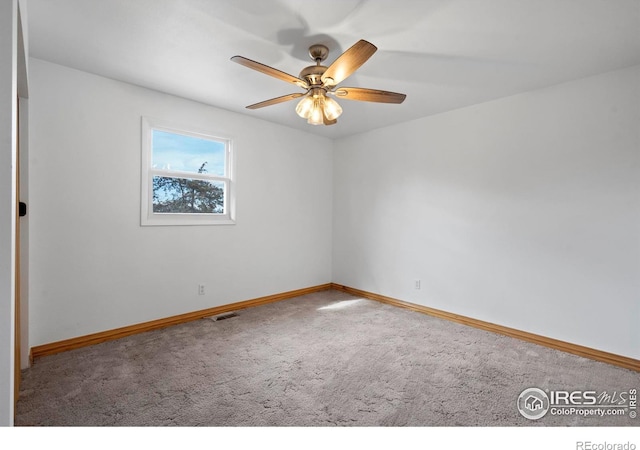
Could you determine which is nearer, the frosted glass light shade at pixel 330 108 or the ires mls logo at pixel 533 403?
Result: the ires mls logo at pixel 533 403

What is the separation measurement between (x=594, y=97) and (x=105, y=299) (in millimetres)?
4807

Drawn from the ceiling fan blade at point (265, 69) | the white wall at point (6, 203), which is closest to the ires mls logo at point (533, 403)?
the white wall at point (6, 203)

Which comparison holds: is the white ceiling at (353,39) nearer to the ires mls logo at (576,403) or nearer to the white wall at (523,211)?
the white wall at (523,211)

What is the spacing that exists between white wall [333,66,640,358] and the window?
2.07 meters

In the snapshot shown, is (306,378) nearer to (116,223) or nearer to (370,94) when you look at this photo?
(370,94)

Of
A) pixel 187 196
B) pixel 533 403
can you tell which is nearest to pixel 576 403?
pixel 533 403

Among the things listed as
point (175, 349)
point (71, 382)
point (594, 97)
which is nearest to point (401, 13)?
point (594, 97)

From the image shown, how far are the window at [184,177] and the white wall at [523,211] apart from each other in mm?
2072

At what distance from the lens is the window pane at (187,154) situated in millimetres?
3350

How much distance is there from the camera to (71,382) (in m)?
2.19

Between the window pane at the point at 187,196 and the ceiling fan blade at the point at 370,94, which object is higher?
the ceiling fan blade at the point at 370,94

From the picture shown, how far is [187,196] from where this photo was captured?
358cm

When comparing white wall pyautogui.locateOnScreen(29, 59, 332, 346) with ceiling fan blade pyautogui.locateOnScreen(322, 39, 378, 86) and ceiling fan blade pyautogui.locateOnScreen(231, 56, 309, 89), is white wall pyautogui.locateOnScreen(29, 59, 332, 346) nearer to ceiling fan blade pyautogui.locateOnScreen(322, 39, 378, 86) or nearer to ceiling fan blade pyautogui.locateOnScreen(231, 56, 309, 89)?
ceiling fan blade pyautogui.locateOnScreen(231, 56, 309, 89)

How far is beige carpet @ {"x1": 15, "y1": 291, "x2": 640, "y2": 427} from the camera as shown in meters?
1.85
